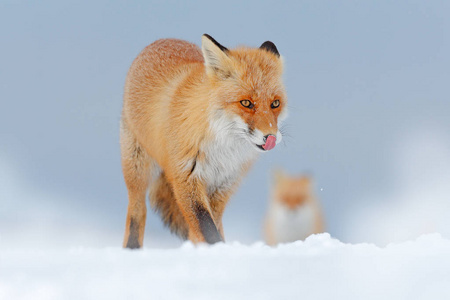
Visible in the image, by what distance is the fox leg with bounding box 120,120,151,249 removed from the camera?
18.7 ft

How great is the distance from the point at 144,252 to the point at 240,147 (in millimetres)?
1282

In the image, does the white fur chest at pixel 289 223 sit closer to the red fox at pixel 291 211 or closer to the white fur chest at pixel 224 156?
the red fox at pixel 291 211

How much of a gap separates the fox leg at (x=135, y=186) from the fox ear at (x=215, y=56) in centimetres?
146

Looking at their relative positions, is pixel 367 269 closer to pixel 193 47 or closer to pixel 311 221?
pixel 311 221

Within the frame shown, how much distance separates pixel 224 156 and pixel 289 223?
4.02 feet

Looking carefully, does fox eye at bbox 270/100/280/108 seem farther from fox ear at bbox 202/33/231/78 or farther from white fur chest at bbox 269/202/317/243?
white fur chest at bbox 269/202/317/243

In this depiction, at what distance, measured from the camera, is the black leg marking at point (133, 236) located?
18.7 feet

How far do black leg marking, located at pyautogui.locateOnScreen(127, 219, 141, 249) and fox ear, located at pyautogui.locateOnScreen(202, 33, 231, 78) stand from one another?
1945mm

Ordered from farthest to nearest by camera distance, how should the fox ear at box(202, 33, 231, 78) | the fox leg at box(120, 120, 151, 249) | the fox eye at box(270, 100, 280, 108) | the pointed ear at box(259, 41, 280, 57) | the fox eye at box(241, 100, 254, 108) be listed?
the fox leg at box(120, 120, 151, 249) < the pointed ear at box(259, 41, 280, 57) < the fox ear at box(202, 33, 231, 78) < the fox eye at box(270, 100, 280, 108) < the fox eye at box(241, 100, 254, 108)

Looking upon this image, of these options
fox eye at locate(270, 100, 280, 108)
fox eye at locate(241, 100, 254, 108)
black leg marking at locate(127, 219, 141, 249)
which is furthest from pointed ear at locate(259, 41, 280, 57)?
black leg marking at locate(127, 219, 141, 249)

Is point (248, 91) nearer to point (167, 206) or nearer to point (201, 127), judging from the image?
point (201, 127)

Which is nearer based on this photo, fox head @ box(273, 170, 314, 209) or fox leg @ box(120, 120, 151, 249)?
fox head @ box(273, 170, 314, 209)

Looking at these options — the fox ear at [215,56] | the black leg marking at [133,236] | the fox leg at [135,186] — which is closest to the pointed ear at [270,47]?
the fox ear at [215,56]

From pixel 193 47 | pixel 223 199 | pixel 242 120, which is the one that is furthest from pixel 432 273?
pixel 193 47
